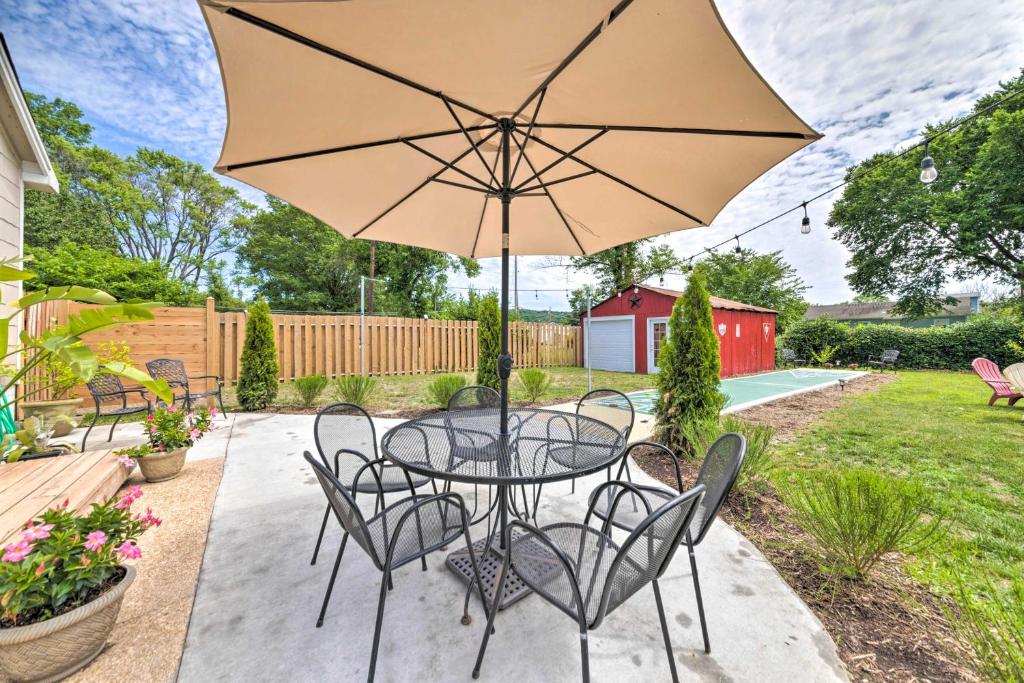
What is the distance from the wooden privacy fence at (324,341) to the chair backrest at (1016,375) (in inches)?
365

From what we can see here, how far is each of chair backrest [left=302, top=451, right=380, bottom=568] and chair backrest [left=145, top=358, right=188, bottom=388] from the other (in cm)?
476

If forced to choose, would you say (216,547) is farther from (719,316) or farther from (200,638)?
(719,316)

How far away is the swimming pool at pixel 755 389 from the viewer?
6.33 m

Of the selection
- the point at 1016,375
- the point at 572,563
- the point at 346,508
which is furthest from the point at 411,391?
the point at 1016,375

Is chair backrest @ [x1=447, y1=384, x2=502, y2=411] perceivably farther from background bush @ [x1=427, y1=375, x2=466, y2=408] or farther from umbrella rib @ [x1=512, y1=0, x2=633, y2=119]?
background bush @ [x1=427, y1=375, x2=466, y2=408]

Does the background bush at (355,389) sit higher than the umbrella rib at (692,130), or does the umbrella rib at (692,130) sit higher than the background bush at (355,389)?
the umbrella rib at (692,130)

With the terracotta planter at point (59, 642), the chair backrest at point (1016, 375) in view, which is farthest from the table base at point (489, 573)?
the chair backrest at point (1016, 375)

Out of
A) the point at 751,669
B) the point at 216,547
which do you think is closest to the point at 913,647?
the point at 751,669

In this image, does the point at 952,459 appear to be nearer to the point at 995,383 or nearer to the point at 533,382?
the point at 995,383

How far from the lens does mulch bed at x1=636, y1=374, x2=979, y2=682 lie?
1.33 meters

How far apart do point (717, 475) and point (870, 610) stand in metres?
0.94

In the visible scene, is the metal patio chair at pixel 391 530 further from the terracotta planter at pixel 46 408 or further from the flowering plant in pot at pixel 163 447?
the terracotta planter at pixel 46 408

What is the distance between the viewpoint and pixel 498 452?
6.31ft

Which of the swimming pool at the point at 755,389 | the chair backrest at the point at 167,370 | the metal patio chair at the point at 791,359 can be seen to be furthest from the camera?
the metal patio chair at the point at 791,359
